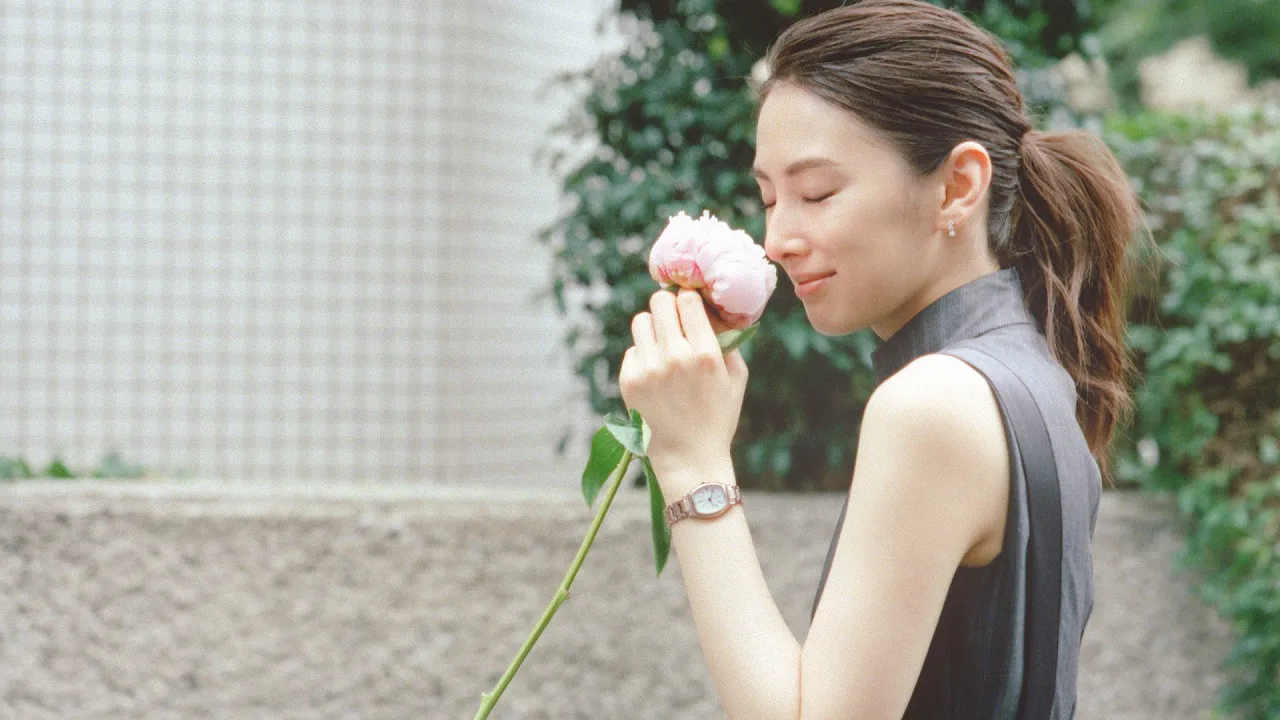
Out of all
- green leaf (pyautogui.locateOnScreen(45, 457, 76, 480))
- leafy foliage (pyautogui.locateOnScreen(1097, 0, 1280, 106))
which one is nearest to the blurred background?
green leaf (pyautogui.locateOnScreen(45, 457, 76, 480))

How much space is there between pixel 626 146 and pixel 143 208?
5.64ft

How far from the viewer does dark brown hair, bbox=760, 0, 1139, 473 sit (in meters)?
1.36

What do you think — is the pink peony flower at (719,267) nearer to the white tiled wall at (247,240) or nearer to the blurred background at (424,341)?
the blurred background at (424,341)

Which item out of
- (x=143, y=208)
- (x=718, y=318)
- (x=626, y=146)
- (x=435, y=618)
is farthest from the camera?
(x=143, y=208)

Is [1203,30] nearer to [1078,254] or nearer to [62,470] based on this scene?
[62,470]

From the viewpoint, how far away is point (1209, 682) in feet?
11.7

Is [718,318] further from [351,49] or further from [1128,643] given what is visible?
[351,49]

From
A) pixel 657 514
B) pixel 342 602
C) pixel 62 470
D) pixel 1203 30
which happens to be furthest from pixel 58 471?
pixel 1203 30

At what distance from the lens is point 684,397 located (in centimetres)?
132

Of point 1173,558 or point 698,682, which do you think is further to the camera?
point 1173,558

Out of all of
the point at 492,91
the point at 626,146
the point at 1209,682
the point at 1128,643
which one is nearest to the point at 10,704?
the point at 626,146

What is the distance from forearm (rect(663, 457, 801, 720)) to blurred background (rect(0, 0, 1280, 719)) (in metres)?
1.92

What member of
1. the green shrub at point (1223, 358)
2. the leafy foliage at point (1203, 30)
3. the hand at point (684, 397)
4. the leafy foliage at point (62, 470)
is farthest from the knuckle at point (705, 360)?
the leafy foliage at point (1203, 30)

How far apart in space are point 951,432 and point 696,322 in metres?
0.32
